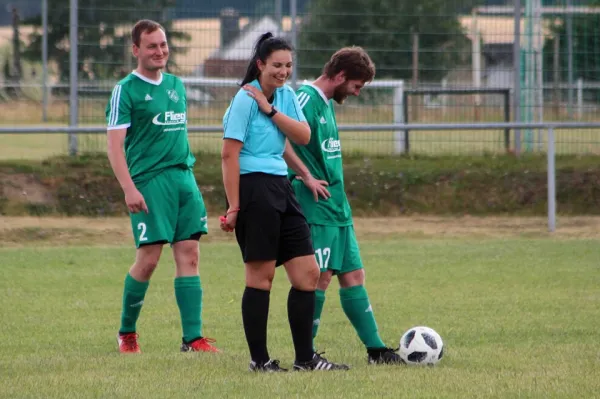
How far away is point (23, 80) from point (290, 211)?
75.8 ft

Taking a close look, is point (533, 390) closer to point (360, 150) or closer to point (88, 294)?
point (88, 294)

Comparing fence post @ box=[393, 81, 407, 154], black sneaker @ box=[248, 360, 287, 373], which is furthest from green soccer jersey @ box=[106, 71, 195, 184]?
fence post @ box=[393, 81, 407, 154]

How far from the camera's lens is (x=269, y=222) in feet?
18.6

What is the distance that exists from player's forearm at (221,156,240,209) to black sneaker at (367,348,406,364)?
4.18 ft

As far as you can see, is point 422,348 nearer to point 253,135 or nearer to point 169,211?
point 253,135

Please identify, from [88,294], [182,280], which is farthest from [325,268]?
[88,294]

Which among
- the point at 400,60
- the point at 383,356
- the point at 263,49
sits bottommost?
the point at 383,356

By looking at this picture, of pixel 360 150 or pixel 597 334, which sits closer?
pixel 597 334

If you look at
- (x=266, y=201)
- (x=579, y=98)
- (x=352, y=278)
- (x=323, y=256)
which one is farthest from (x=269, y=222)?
(x=579, y=98)

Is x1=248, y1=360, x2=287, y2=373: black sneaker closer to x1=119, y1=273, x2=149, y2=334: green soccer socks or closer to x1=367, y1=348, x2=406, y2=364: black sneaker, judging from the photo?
x1=367, y1=348, x2=406, y2=364: black sneaker

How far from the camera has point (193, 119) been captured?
52.3 feet

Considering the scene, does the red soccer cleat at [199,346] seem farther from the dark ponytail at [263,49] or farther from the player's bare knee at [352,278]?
the dark ponytail at [263,49]

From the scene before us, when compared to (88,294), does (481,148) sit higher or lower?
higher

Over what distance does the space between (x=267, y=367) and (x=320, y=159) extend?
122 centimetres
